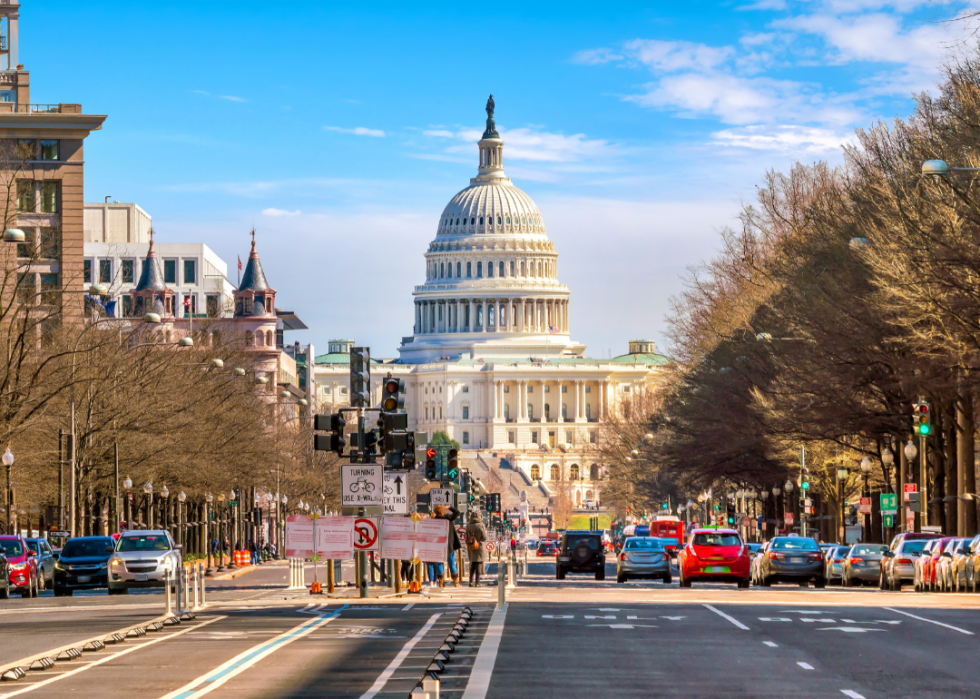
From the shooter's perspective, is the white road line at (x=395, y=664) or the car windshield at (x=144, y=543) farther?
the car windshield at (x=144, y=543)

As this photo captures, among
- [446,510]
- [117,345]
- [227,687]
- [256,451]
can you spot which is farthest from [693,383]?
[227,687]

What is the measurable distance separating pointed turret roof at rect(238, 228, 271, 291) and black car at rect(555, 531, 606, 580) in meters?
93.8

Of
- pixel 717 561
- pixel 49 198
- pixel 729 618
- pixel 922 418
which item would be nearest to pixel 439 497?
pixel 717 561

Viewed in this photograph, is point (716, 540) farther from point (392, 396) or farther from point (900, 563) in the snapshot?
point (392, 396)

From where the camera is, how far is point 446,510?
152 feet

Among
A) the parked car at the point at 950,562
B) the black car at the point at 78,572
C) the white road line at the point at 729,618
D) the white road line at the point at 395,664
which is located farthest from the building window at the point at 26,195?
the white road line at the point at 395,664

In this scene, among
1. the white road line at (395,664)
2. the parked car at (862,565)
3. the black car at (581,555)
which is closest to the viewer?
the white road line at (395,664)

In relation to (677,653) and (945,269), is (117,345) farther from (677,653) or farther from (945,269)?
(677,653)

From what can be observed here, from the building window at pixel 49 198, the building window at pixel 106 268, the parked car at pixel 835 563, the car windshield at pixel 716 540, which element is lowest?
the parked car at pixel 835 563

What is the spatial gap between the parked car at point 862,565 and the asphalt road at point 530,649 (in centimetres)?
1513

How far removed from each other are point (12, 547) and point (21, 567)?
2.16m

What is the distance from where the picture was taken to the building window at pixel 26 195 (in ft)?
193

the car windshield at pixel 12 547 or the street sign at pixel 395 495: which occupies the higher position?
the street sign at pixel 395 495

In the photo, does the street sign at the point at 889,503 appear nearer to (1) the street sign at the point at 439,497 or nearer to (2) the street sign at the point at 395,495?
(1) the street sign at the point at 439,497
